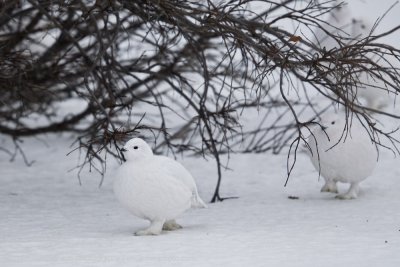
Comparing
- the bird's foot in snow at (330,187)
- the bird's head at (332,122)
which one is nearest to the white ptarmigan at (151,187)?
the bird's head at (332,122)

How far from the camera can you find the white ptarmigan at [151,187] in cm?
537

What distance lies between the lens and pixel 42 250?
4824 millimetres

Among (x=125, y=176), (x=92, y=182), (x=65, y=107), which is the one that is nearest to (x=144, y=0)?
(x=125, y=176)

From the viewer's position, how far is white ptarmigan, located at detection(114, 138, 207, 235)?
5.37 m

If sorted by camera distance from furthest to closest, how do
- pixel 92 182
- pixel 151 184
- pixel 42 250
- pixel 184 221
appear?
pixel 92 182, pixel 184 221, pixel 151 184, pixel 42 250

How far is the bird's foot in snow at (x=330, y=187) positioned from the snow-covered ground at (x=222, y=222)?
0.23ft

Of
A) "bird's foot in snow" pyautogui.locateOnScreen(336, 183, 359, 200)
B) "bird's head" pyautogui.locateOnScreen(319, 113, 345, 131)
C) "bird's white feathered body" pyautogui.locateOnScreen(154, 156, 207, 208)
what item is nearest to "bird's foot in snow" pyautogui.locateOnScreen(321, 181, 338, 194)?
"bird's foot in snow" pyautogui.locateOnScreen(336, 183, 359, 200)

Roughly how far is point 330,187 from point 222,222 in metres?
1.54

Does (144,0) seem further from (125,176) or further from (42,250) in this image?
(42,250)

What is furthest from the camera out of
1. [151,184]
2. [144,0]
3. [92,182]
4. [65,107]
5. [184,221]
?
[65,107]

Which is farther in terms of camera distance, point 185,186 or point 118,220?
point 118,220

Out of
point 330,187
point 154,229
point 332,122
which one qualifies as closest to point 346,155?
point 332,122

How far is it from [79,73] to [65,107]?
400 cm

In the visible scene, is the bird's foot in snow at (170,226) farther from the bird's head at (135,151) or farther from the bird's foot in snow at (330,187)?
the bird's foot in snow at (330,187)
